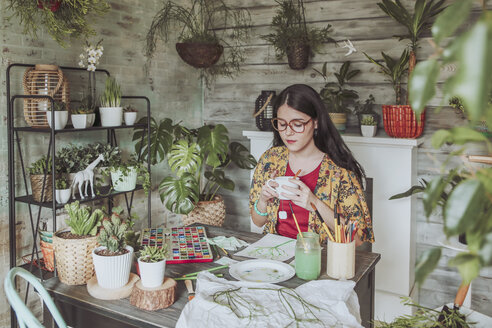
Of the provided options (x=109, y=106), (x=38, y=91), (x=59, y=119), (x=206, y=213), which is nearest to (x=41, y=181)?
(x=59, y=119)

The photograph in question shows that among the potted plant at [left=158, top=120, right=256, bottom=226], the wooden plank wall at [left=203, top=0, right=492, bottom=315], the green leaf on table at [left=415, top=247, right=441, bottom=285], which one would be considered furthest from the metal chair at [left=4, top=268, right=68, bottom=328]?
the wooden plank wall at [left=203, top=0, right=492, bottom=315]

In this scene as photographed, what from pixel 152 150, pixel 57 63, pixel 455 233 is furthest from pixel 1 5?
pixel 455 233

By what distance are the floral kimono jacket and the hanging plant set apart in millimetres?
1312

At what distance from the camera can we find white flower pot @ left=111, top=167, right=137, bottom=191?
2789 mm

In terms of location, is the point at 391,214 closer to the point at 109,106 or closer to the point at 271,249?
the point at 271,249

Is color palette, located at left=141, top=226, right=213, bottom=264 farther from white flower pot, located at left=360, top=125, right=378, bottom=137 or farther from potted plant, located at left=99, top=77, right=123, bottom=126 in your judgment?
white flower pot, located at left=360, top=125, right=378, bottom=137

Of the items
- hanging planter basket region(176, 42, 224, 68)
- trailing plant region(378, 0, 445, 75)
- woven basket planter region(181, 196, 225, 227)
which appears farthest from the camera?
hanging planter basket region(176, 42, 224, 68)

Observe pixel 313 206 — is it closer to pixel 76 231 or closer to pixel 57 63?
pixel 76 231

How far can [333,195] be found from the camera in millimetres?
2334

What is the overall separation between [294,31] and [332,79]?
469 millimetres

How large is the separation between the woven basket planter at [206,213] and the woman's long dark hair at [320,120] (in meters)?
1.22

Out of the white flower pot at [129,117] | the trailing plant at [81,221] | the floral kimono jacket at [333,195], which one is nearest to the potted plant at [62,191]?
the white flower pot at [129,117]

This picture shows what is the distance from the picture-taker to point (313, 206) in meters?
2.09

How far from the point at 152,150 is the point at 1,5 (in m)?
1.27
